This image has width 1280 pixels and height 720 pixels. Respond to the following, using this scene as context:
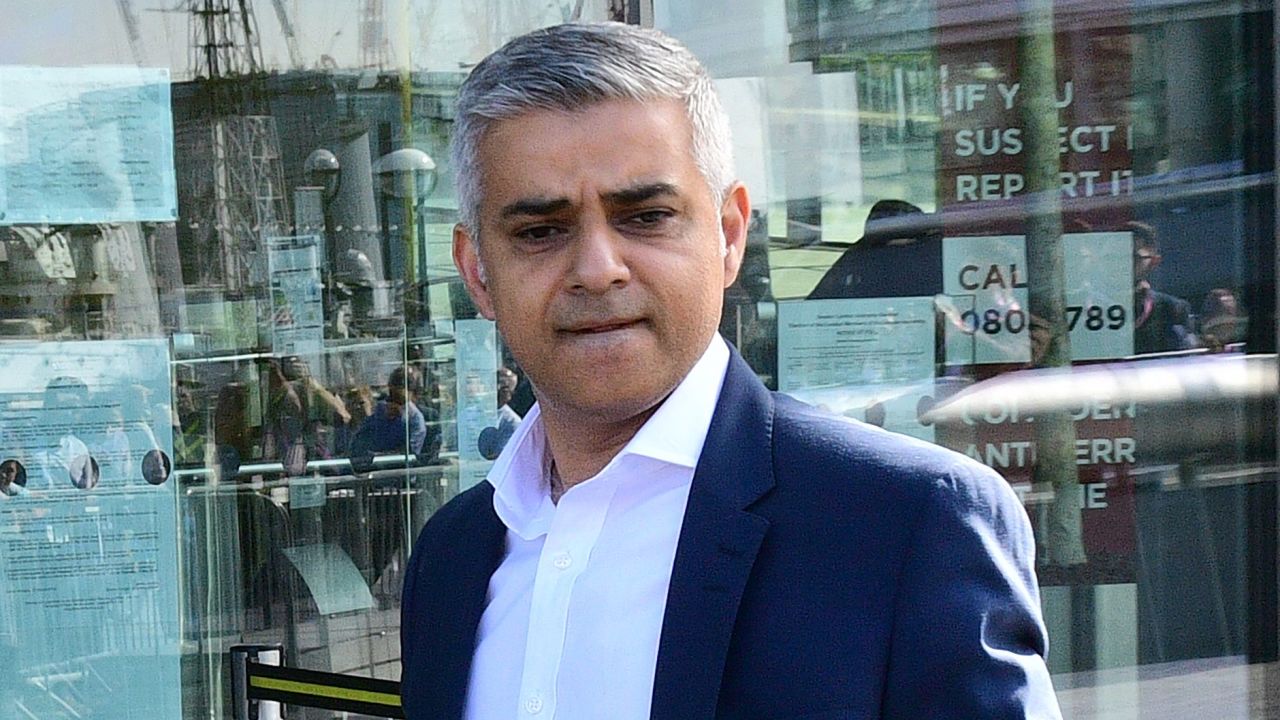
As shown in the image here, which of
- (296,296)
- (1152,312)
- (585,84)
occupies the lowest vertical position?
(1152,312)

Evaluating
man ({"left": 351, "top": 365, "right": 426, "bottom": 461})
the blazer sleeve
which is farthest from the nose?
man ({"left": 351, "top": 365, "right": 426, "bottom": 461})

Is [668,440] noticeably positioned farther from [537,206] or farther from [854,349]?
[854,349]

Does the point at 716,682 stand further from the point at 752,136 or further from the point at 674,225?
the point at 752,136

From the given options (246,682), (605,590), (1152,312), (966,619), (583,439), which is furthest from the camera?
(1152,312)

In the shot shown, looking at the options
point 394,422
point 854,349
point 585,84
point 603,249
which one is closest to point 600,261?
point 603,249

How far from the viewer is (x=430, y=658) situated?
223 cm

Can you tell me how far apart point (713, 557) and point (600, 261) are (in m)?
0.35

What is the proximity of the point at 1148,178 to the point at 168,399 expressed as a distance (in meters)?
2.78

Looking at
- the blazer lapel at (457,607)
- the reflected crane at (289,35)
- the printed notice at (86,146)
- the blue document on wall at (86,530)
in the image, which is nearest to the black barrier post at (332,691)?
the blue document on wall at (86,530)

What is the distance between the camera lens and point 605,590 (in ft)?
6.45

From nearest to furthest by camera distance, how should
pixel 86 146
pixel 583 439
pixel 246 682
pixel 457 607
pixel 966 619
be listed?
pixel 966 619, pixel 583 439, pixel 457 607, pixel 246 682, pixel 86 146

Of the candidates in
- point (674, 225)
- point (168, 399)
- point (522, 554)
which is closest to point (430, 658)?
point (522, 554)

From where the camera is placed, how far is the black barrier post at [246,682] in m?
4.05

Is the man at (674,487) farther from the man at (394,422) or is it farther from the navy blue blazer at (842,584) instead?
the man at (394,422)
